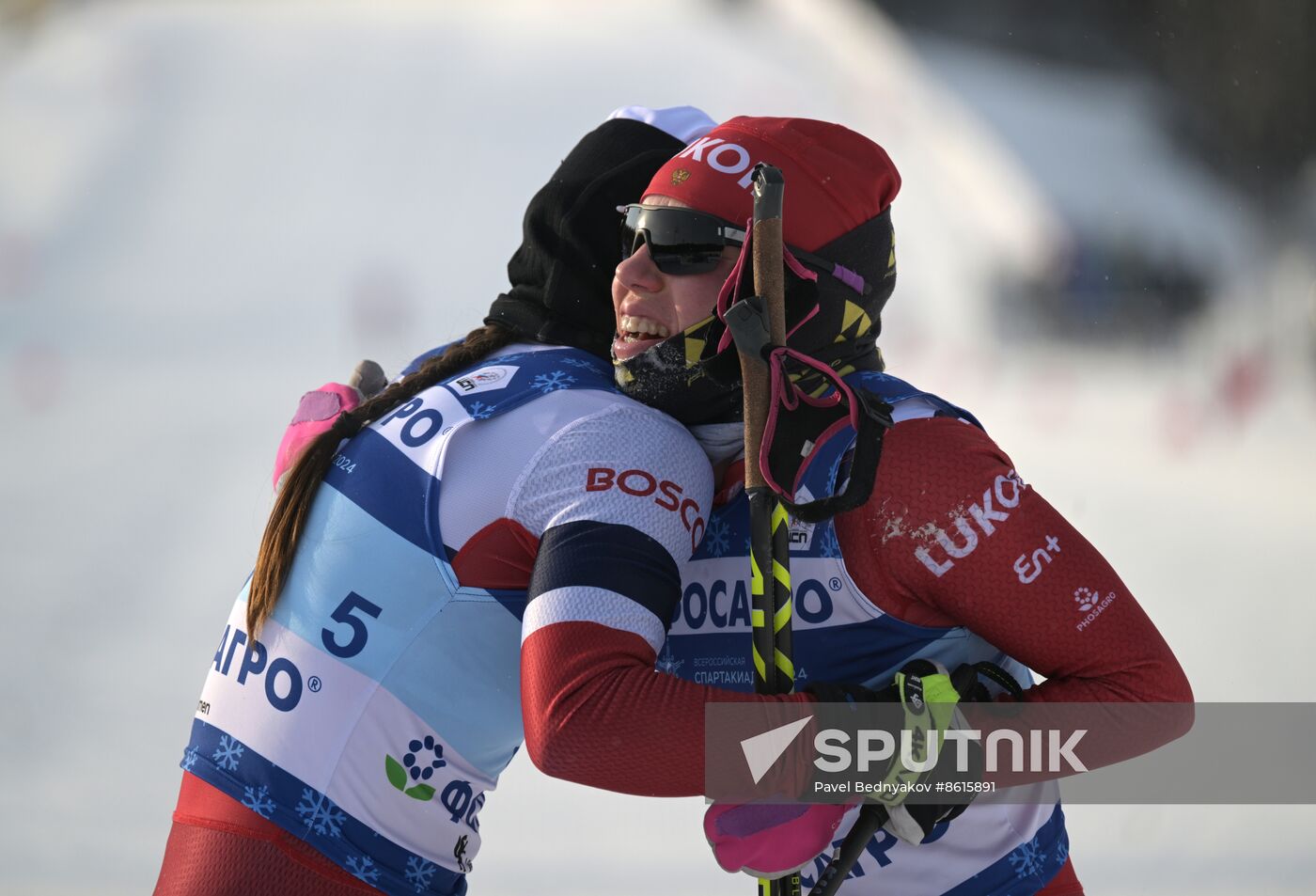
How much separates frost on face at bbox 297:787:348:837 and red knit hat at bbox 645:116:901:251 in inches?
36.4

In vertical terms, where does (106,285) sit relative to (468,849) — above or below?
above

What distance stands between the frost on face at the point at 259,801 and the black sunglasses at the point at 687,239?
Answer: 2.83ft

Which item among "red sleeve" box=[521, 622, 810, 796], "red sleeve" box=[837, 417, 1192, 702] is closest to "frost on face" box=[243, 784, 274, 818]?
"red sleeve" box=[521, 622, 810, 796]

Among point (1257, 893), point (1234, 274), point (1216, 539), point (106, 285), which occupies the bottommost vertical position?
point (1257, 893)

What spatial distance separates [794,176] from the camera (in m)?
1.94

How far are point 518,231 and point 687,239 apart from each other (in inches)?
153

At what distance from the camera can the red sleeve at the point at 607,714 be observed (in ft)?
4.93

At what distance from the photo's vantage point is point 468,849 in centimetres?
190

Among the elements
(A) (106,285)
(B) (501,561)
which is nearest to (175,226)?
(A) (106,285)

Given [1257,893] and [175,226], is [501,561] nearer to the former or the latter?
[1257,893]

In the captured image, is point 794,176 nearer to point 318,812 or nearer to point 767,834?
point 767,834

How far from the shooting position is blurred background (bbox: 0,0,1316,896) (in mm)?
4926

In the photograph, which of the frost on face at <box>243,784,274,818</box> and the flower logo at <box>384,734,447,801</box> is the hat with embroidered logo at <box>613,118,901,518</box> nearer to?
the flower logo at <box>384,734,447,801</box>

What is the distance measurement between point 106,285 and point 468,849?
449 centimetres
